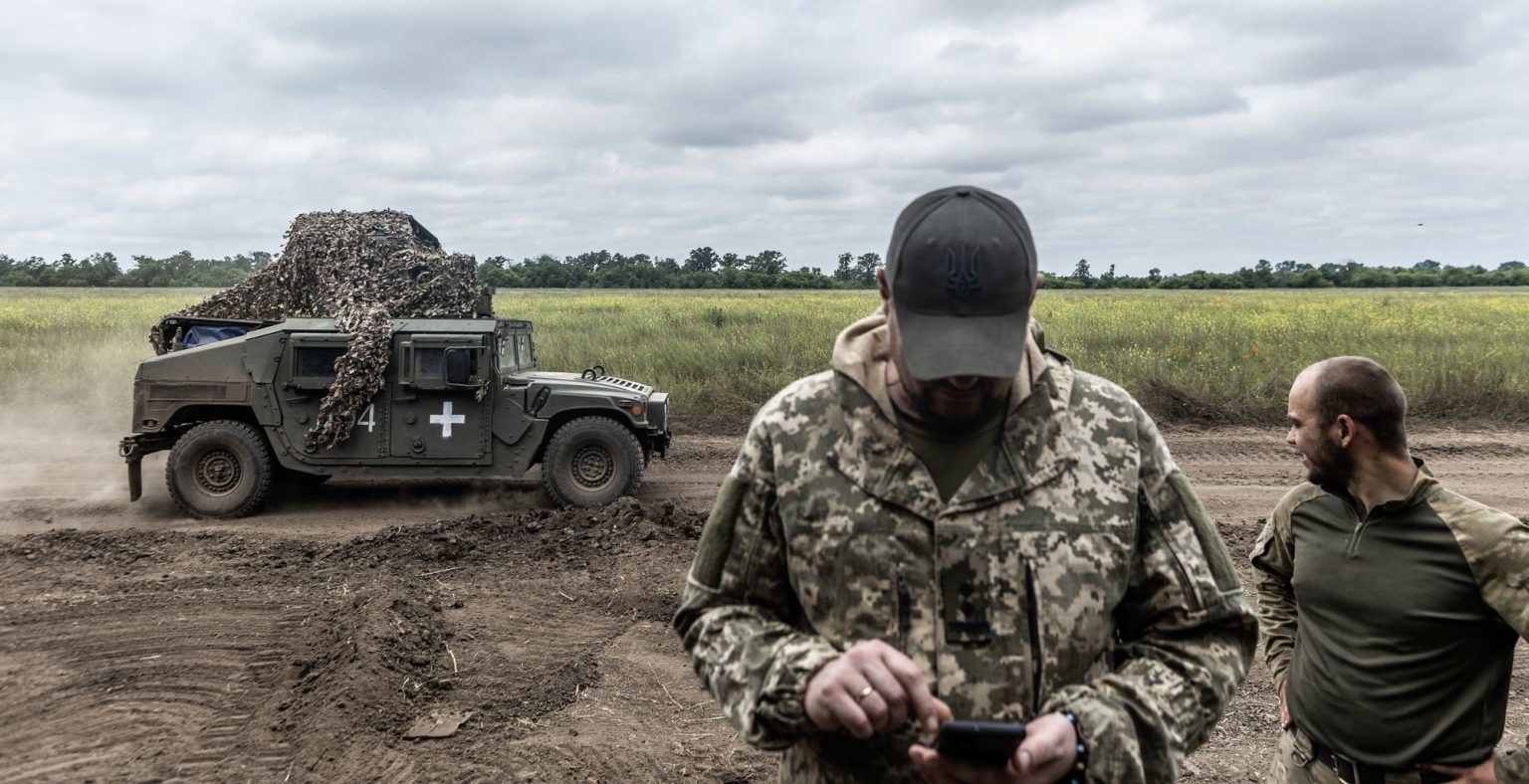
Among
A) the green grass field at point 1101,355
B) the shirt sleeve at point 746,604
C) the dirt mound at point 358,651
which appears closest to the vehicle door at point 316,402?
the dirt mound at point 358,651

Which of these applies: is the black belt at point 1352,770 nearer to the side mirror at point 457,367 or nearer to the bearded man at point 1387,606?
the bearded man at point 1387,606

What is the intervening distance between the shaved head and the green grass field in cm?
1027

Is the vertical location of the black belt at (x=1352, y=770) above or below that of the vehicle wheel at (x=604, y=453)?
above

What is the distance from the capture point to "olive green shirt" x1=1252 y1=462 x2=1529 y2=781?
2.36 meters

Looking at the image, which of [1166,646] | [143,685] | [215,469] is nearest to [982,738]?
[1166,646]

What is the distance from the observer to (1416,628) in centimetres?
243

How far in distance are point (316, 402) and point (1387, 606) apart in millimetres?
8232

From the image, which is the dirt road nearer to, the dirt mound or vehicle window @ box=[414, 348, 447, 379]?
the dirt mound

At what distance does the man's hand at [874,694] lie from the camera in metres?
1.37

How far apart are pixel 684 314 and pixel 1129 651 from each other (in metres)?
20.8

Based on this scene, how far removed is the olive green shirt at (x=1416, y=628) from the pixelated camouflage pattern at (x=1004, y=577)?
110cm

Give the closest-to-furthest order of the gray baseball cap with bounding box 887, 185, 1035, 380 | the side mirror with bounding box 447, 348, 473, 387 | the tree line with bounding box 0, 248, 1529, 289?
1. the gray baseball cap with bounding box 887, 185, 1035, 380
2. the side mirror with bounding box 447, 348, 473, 387
3. the tree line with bounding box 0, 248, 1529, 289

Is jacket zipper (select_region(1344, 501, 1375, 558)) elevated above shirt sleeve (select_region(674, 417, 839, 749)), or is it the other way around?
shirt sleeve (select_region(674, 417, 839, 749))

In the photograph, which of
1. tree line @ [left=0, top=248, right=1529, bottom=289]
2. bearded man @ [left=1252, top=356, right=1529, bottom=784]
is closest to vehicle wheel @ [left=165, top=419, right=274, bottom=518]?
bearded man @ [left=1252, top=356, right=1529, bottom=784]
